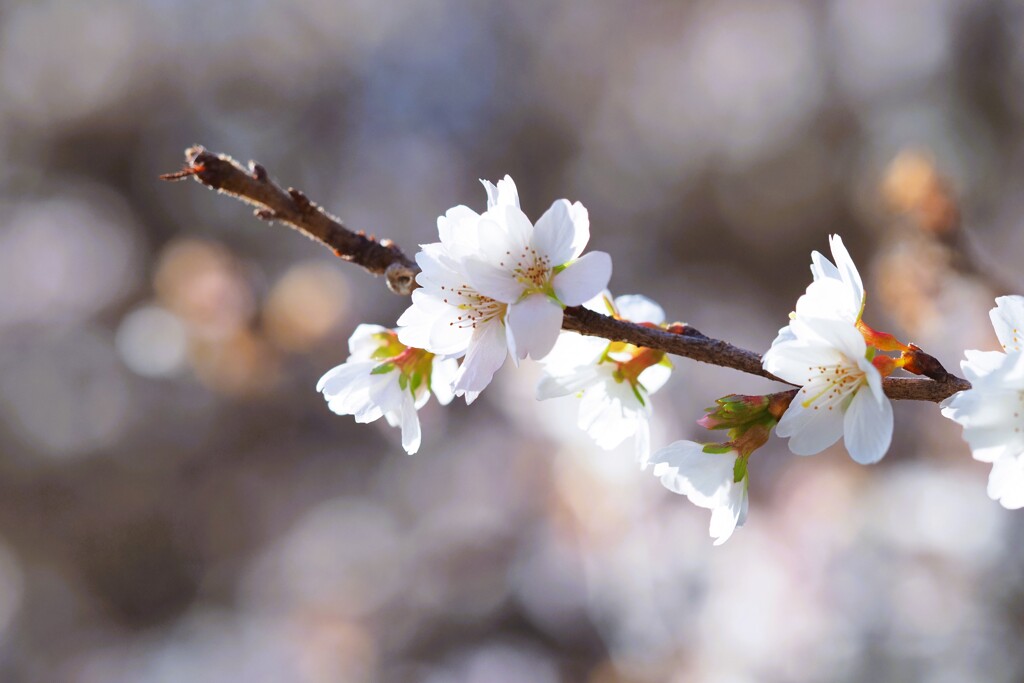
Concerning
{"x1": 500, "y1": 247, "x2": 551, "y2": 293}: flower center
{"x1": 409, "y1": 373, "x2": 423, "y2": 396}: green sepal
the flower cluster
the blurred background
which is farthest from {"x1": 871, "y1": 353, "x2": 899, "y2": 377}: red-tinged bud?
the blurred background

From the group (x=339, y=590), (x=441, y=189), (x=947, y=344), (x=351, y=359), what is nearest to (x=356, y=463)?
(x=339, y=590)

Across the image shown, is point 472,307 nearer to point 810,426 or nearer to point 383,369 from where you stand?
point 383,369

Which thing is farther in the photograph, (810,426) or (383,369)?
(383,369)

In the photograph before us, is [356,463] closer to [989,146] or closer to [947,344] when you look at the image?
[947,344]

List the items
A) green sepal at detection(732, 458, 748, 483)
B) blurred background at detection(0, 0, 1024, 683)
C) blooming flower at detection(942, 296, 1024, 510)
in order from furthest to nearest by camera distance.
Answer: blurred background at detection(0, 0, 1024, 683) < green sepal at detection(732, 458, 748, 483) < blooming flower at detection(942, 296, 1024, 510)

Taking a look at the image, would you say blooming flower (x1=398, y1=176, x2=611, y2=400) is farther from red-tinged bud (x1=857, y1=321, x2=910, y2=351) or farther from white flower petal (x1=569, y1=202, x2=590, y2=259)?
red-tinged bud (x1=857, y1=321, x2=910, y2=351)

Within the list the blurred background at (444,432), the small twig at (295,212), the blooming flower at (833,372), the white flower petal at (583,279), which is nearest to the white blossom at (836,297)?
the blooming flower at (833,372)

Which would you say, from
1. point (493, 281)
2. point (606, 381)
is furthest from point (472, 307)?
point (606, 381)
